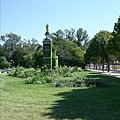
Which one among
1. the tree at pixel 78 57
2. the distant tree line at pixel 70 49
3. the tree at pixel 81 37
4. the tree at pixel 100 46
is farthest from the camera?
the tree at pixel 81 37

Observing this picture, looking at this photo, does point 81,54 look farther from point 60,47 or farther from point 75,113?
point 75,113

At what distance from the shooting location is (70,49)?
80375mm

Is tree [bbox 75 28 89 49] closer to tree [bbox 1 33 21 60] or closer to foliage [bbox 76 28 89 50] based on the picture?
foliage [bbox 76 28 89 50]

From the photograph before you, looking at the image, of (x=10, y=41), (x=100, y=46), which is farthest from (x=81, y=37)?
(x=100, y=46)

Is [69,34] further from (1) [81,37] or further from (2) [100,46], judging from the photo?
(2) [100,46]

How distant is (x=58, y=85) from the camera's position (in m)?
19.3

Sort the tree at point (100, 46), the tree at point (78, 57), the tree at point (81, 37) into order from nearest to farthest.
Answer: the tree at point (100, 46)
the tree at point (78, 57)
the tree at point (81, 37)

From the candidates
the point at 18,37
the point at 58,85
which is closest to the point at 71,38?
the point at 18,37

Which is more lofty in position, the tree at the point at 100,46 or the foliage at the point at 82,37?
the foliage at the point at 82,37

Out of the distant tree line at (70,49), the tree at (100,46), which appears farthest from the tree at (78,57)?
Result: the tree at (100,46)

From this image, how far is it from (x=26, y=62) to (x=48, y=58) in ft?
171

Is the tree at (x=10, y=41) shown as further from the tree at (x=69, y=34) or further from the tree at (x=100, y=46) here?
the tree at (x=100, y=46)

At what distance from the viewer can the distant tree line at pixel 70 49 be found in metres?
40.2

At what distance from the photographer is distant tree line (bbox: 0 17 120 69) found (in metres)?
40.2
